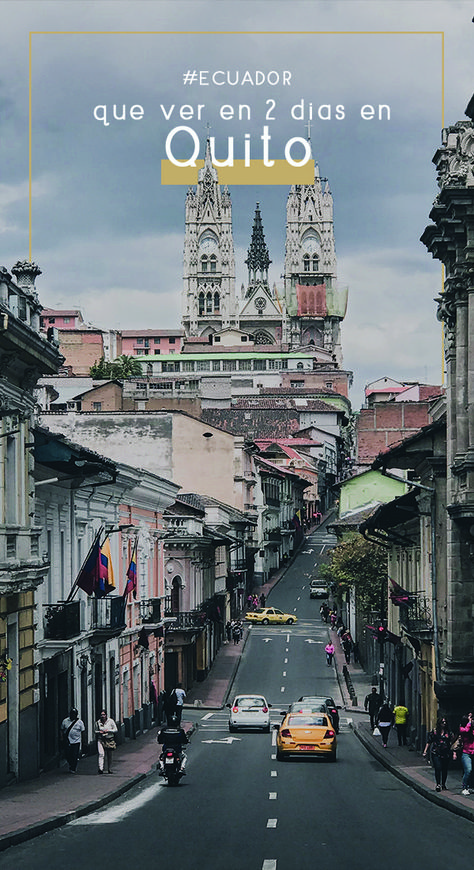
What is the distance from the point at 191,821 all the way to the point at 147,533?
26.2 meters

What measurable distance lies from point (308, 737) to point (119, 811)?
40.0 feet

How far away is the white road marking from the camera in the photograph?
903 inches

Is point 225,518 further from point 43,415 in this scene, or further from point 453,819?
point 453,819

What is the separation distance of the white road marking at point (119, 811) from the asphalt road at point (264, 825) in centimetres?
2

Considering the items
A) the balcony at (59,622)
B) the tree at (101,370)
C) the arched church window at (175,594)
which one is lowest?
the arched church window at (175,594)

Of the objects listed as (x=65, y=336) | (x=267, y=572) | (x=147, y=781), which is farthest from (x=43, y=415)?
(x=65, y=336)

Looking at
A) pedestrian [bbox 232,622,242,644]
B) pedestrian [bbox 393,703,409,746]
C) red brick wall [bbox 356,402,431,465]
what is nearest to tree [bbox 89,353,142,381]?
red brick wall [bbox 356,402,431,465]

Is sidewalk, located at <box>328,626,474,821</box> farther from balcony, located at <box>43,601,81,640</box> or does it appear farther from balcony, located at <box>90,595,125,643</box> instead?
balcony, located at <box>43,601,81,640</box>

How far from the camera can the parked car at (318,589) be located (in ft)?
355

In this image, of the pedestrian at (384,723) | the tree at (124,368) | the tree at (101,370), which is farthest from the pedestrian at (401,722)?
the tree at (124,368)

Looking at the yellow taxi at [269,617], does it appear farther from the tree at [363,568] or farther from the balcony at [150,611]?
the balcony at [150,611]

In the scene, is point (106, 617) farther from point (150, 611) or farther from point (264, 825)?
point (264, 825)

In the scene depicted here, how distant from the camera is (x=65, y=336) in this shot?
187875 mm

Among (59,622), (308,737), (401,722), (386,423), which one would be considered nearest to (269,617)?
(386,423)
